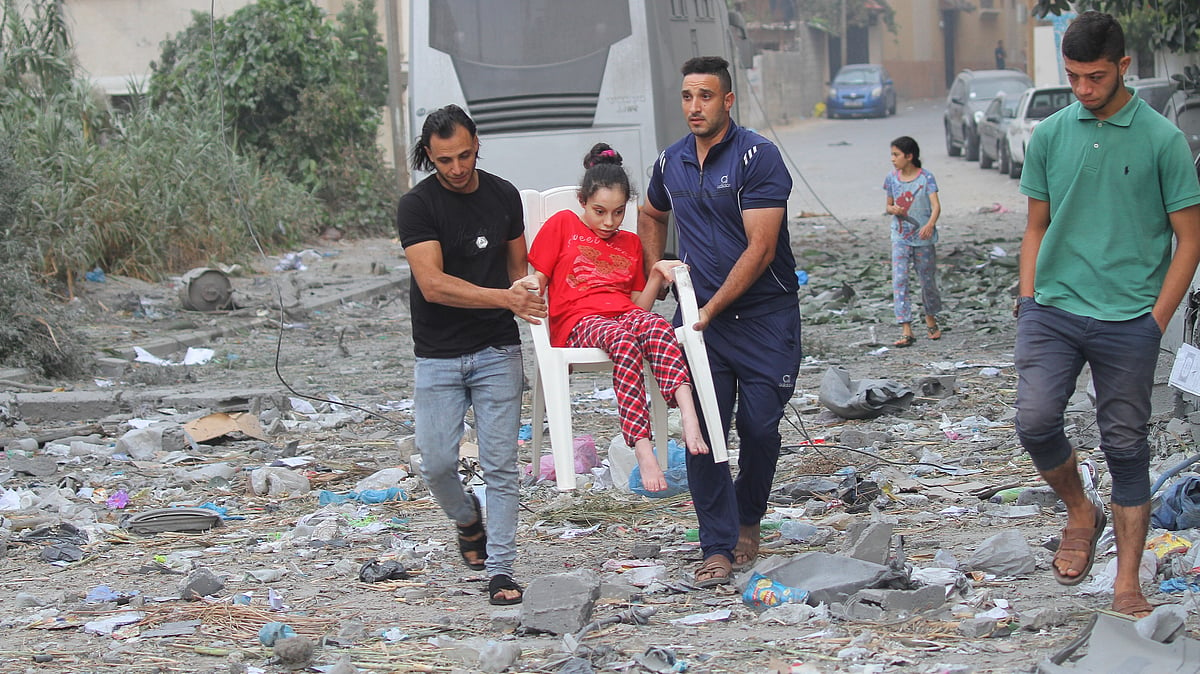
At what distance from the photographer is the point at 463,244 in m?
4.59

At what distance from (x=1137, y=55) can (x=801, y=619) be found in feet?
63.9

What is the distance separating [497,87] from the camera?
42.4 ft

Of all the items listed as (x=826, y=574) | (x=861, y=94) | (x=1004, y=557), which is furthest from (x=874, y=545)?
(x=861, y=94)

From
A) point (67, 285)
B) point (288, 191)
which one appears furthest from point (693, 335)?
point (288, 191)

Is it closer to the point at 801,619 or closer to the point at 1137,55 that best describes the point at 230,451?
the point at 801,619

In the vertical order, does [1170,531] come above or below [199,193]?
below

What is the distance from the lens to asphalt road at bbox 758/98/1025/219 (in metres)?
21.5

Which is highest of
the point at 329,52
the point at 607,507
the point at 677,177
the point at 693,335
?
the point at 329,52

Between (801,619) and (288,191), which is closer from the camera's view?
(801,619)

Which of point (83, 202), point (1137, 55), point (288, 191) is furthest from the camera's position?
point (1137, 55)

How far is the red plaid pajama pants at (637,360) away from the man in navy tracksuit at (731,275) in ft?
0.52

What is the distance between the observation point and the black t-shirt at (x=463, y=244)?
4.54 m

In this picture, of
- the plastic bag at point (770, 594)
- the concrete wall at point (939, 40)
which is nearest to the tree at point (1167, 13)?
the plastic bag at point (770, 594)

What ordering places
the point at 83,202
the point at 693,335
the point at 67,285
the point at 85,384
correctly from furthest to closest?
the point at 83,202, the point at 67,285, the point at 85,384, the point at 693,335
